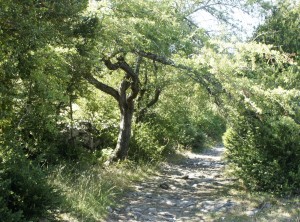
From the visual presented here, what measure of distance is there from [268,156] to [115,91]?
5506mm

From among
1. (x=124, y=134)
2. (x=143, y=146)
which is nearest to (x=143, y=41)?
(x=124, y=134)

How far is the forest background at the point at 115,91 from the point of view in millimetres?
5430

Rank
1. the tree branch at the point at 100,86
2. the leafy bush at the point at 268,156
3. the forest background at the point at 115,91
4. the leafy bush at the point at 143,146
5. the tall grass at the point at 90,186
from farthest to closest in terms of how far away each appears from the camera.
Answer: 1. the leafy bush at the point at 143,146
2. the tree branch at the point at 100,86
3. the leafy bush at the point at 268,156
4. the tall grass at the point at 90,186
5. the forest background at the point at 115,91

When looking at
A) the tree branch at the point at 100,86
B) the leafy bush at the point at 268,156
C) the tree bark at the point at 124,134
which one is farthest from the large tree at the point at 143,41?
the leafy bush at the point at 268,156

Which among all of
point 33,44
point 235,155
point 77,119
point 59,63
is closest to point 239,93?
point 235,155

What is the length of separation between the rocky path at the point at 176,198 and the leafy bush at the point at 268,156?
3.27 feet

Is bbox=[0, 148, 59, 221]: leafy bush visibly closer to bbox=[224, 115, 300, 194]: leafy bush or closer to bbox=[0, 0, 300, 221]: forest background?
bbox=[0, 0, 300, 221]: forest background

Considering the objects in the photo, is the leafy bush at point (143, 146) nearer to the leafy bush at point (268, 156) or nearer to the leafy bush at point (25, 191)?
the leafy bush at point (268, 156)

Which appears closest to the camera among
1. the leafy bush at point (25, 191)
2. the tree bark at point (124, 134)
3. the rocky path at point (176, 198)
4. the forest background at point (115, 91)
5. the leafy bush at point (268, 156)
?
the leafy bush at point (25, 191)

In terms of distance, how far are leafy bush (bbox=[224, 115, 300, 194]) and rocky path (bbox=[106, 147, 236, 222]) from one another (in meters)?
1.00

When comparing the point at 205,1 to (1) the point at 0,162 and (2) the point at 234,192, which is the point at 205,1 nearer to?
(2) the point at 234,192

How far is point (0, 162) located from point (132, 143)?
8.46 metres

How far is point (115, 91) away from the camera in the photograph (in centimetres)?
1210

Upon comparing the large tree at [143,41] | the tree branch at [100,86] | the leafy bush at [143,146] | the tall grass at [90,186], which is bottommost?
the tall grass at [90,186]
